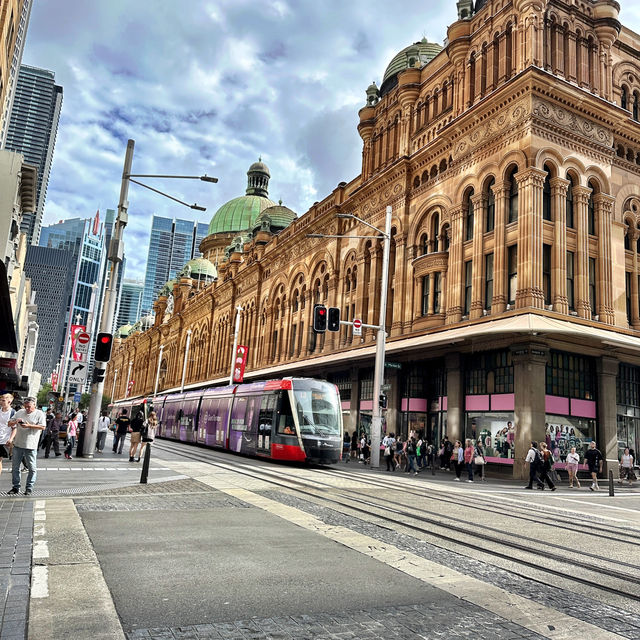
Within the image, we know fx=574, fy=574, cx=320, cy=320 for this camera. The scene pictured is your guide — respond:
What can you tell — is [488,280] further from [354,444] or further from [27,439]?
[27,439]

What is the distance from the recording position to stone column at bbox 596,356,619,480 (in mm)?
25109

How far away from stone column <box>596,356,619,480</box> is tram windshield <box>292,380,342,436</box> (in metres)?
12.0

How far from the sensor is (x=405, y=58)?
128 feet

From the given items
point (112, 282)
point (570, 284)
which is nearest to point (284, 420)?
point (112, 282)

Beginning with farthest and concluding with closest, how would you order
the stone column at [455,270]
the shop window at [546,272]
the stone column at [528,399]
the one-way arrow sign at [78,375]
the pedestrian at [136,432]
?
the stone column at [455,270] → the shop window at [546,272] → the stone column at [528,399] → the one-way arrow sign at [78,375] → the pedestrian at [136,432]

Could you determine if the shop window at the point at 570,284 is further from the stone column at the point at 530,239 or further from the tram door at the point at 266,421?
the tram door at the point at 266,421

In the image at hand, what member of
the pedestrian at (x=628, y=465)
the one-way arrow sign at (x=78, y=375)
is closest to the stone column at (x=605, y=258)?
the pedestrian at (x=628, y=465)

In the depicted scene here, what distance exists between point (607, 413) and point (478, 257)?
8.96 metres

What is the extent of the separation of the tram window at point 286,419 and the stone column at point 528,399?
9135mm

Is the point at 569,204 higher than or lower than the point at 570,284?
higher

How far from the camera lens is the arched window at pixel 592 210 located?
27219 millimetres

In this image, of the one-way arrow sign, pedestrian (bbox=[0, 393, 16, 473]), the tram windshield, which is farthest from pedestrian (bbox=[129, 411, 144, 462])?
pedestrian (bbox=[0, 393, 16, 473])

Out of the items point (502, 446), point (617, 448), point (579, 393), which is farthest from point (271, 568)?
point (617, 448)

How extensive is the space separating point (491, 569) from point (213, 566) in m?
3.18
